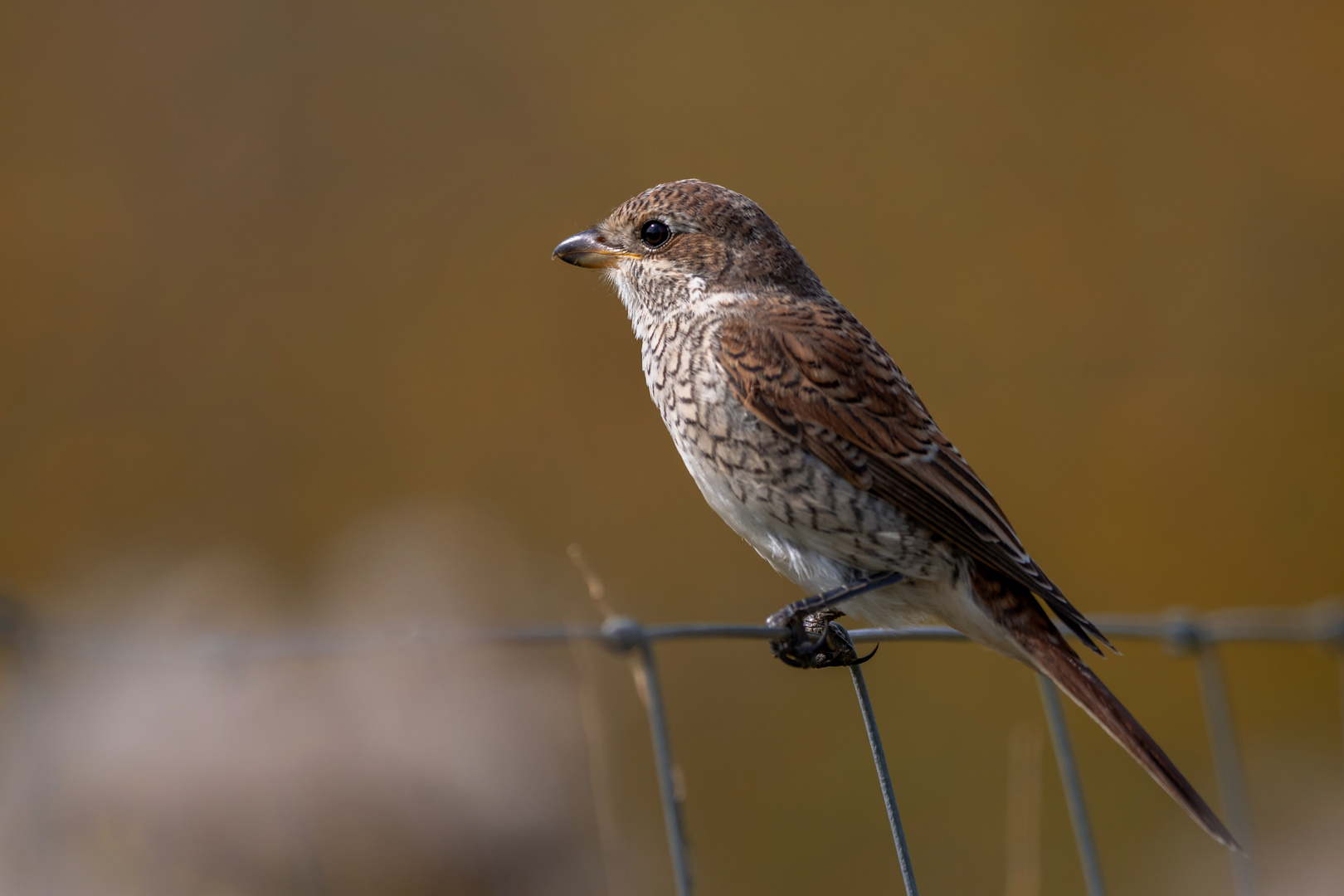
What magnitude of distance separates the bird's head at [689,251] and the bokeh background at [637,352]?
1.59 m

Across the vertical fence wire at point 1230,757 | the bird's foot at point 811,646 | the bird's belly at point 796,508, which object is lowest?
the vertical fence wire at point 1230,757

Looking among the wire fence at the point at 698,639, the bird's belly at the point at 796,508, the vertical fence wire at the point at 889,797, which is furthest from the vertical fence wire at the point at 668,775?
the bird's belly at the point at 796,508

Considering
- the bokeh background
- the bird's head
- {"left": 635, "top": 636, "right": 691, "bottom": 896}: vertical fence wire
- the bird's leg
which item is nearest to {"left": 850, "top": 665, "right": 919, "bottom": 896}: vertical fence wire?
the bird's leg

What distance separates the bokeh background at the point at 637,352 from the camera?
498 centimetres

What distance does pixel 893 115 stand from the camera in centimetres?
662

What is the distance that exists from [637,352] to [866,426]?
147 inches

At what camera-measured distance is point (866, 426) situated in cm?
247

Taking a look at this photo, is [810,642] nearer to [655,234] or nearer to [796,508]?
[796,508]

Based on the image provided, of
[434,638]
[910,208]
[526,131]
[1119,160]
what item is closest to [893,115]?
[910,208]

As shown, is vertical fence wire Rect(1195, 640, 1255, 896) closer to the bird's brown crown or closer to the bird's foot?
the bird's foot

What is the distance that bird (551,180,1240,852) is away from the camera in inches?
92.8

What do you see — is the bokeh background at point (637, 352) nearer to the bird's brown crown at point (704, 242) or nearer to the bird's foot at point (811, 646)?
the bird's brown crown at point (704, 242)

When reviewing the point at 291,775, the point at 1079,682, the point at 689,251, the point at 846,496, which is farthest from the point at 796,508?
the point at 291,775

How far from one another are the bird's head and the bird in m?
0.18
